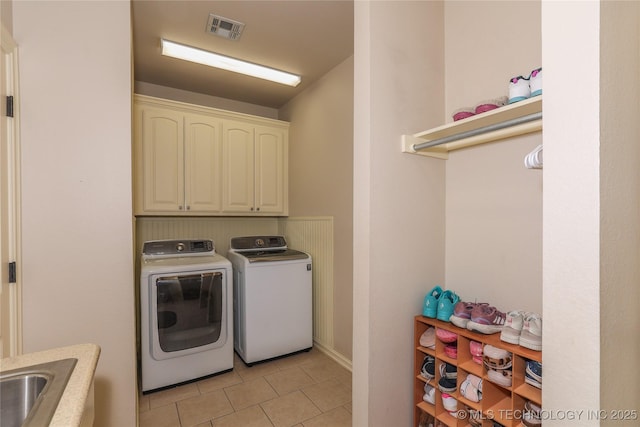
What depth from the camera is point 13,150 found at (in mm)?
1332

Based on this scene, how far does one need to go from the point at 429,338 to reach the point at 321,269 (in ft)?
4.93

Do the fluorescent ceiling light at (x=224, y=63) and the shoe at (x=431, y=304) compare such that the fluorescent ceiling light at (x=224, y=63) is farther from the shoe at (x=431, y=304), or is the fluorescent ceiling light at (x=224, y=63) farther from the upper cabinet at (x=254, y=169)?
the shoe at (x=431, y=304)

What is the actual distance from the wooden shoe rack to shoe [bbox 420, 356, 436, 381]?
2 centimetres

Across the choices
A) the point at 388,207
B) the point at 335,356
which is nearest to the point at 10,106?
the point at 388,207

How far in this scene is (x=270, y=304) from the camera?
267 centimetres

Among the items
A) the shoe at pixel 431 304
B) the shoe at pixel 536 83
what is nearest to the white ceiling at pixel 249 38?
the shoe at pixel 536 83

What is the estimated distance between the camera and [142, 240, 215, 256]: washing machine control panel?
8.61 feet

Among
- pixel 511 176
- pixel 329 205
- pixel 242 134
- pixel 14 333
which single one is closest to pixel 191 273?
pixel 14 333

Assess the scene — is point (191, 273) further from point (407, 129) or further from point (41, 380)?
point (407, 129)

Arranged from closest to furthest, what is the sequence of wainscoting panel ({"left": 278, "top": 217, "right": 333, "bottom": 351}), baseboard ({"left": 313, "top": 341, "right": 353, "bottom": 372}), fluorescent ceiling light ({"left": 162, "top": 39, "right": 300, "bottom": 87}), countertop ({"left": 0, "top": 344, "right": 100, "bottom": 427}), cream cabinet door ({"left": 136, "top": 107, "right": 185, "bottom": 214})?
countertop ({"left": 0, "top": 344, "right": 100, "bottom": 427}), fluorescent ceiling light ({"left": 162, "top": 39, "right": 300, "bottom": 87}), baseboard ({"left": 313, "top": 341, "right": 353, "bottom": 372}), cream cabinet door ({"left": 136, "top": 107, "right": 185, "bottom": 214}), wainscoting panel ({"left": 278, "top": 217, "right": 333, "bottom": 351})

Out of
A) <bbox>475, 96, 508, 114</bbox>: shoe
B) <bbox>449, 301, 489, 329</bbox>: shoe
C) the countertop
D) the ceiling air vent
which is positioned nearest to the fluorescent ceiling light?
the ceiling air vent

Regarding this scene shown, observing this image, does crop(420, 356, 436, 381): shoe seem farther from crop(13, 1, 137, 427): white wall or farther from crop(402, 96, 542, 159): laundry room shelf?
crop(13, 1, 137, 427): white wall

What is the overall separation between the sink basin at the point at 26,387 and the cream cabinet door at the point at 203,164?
215cm

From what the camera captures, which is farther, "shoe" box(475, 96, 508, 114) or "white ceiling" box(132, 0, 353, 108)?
"white ceiling" box(132, 0, 353, 108)
